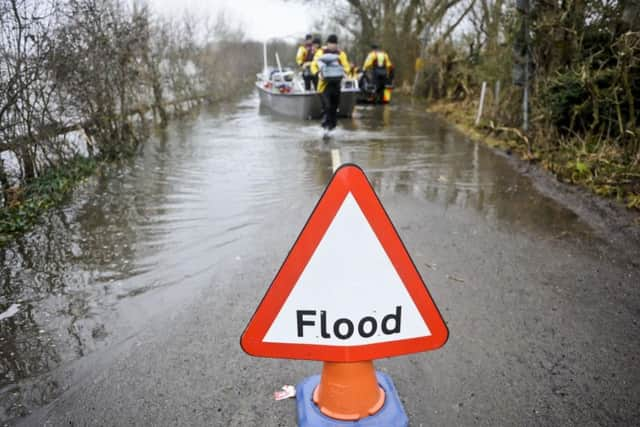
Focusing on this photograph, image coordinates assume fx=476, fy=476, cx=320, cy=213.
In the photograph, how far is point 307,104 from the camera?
14.5m

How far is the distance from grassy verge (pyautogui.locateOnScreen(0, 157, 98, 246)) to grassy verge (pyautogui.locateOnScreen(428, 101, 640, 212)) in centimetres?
691

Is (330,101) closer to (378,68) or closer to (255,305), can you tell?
(378,68)

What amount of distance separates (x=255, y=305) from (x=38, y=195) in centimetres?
422

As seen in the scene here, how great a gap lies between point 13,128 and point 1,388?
4.47m

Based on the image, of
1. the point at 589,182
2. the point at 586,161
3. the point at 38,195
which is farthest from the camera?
the point at 586,161

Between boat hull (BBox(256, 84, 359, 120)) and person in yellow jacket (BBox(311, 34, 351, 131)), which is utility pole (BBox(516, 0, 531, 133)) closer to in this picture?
person in yellow jacket (BBox(311, 34, 351, 131))

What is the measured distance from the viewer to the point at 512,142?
9.54m

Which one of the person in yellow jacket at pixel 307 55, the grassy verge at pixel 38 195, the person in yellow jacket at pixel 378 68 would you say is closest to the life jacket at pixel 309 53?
the person in yellow jacket at pixel 307 55

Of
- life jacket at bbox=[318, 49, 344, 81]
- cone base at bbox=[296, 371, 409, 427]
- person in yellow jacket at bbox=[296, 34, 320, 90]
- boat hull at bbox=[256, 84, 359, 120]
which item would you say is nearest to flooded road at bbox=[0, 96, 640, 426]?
cone base at bbox=[296, 371, 409, 427]

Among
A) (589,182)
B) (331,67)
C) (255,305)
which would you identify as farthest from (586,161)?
(331,67)

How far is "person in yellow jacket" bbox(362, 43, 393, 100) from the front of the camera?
17.7 metres

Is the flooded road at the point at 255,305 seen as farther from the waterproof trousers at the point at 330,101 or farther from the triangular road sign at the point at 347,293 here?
the waterproof trousers at the point at 330,101

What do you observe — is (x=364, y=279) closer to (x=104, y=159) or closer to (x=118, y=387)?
(x=118, y=387)

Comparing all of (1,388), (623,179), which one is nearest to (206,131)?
(623,179)
